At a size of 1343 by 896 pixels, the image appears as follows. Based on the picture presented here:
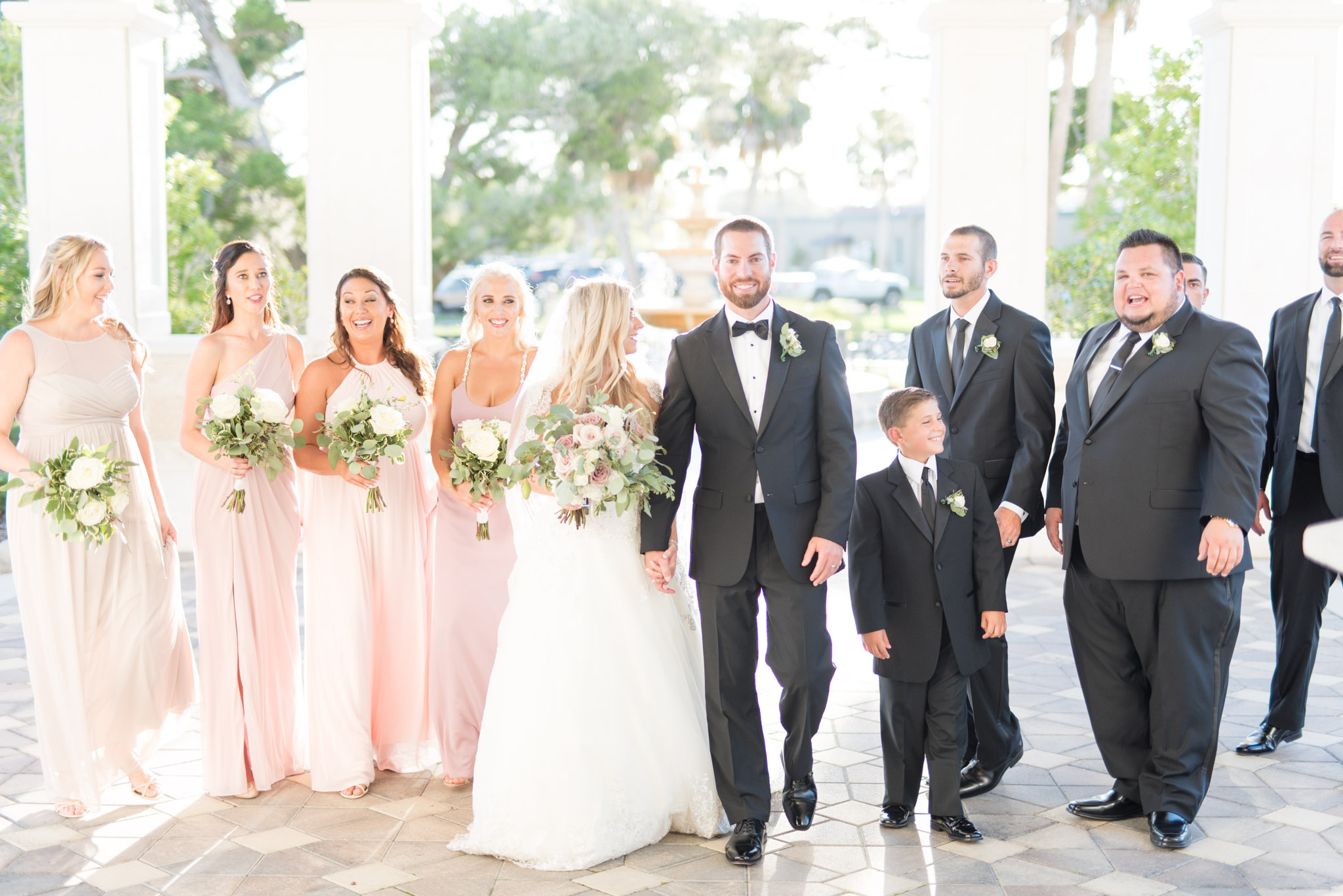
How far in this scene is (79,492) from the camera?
4535 millimetres

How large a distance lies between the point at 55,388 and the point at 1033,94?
20.7ft

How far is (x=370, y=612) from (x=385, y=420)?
824mm

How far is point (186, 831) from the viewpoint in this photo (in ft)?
14.9

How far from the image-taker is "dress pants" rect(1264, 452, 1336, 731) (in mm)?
5289

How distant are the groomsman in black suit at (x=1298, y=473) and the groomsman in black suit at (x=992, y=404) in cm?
116

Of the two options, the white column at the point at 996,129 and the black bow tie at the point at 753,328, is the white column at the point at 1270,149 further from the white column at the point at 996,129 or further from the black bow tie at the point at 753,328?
the black bow tie at the point at 753,328

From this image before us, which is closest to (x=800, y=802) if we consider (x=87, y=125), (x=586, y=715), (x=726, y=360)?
(x=586, y=715)

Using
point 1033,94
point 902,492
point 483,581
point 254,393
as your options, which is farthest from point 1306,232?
point 254,393

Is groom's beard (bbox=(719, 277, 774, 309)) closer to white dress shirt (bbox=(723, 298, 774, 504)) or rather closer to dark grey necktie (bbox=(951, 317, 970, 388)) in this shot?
white dress shirt (bbox=(723, 298, 774, 504))

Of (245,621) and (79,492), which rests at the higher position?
(79,492)

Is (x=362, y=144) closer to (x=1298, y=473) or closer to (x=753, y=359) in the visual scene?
(x=753, y=359)

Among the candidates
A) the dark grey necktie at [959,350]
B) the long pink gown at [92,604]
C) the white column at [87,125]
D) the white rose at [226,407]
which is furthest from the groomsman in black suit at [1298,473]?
the white column at [87,125]

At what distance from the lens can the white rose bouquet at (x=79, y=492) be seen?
452cm

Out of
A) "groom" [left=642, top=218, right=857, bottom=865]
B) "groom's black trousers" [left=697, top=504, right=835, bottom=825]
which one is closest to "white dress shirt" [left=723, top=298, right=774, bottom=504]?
"groom" [left=642, top=218, right=857, bottom=865]
